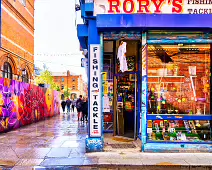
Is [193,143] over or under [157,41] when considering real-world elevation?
under

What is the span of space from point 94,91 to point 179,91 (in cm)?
270

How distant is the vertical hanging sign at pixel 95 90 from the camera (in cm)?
868

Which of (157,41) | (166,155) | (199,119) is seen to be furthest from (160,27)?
(166,155)

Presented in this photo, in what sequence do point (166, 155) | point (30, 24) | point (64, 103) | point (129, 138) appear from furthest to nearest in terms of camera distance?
point (64, 103) → point (30, 24) → point (129, 138) → point (166, 155)

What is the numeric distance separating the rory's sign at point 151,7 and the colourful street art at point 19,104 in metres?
6.42

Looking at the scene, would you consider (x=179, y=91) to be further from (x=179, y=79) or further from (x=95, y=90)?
(x=95, y=90)

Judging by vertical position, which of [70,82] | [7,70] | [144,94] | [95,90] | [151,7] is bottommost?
[144,94]

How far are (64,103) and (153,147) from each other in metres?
23.9

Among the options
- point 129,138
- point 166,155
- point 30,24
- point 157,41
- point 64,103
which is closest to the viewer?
point 166,155

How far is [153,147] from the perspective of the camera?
8.77 m

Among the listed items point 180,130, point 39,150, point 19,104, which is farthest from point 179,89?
point 19,104

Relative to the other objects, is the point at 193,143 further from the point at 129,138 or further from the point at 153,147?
the point at 129,138

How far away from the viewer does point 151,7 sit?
8836mm

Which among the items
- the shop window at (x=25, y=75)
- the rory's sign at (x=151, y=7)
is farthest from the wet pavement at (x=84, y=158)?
the shop window at (x=25, y=75)
